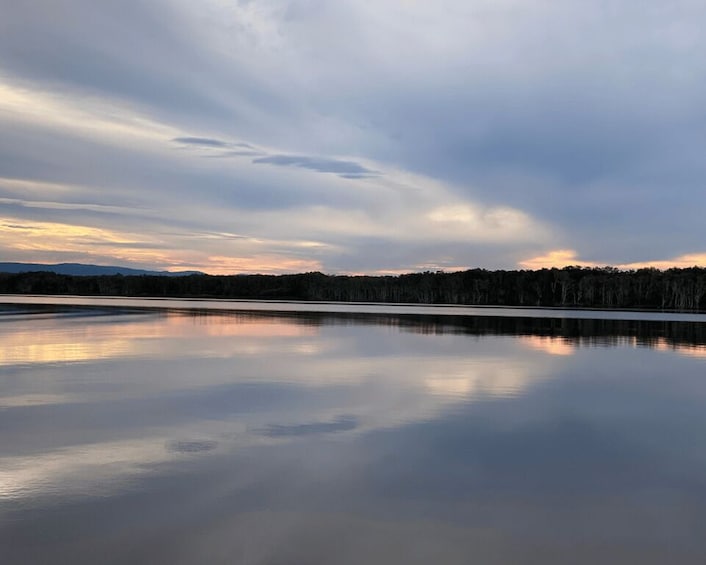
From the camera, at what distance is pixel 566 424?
10.7m

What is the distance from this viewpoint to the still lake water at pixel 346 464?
5582mm

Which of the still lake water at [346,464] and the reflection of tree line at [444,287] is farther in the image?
the reflection of tree line at [444,287]

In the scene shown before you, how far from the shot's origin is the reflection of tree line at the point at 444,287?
105 meters

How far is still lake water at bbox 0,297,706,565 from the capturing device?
5.58 metres

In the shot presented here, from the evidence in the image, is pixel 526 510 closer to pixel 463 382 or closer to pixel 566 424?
pixel 566 424

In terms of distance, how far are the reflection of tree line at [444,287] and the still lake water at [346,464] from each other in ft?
314

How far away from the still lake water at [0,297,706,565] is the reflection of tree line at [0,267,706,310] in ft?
314

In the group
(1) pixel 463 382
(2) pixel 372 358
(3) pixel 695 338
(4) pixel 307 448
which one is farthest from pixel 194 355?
(3) pixel 695 338

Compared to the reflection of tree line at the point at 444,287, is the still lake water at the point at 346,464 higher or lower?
lower

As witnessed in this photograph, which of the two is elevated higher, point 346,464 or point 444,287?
point 444,287

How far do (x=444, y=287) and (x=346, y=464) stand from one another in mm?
115148

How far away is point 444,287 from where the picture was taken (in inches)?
4791

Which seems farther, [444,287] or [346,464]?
[444,287]

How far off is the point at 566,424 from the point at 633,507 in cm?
411
